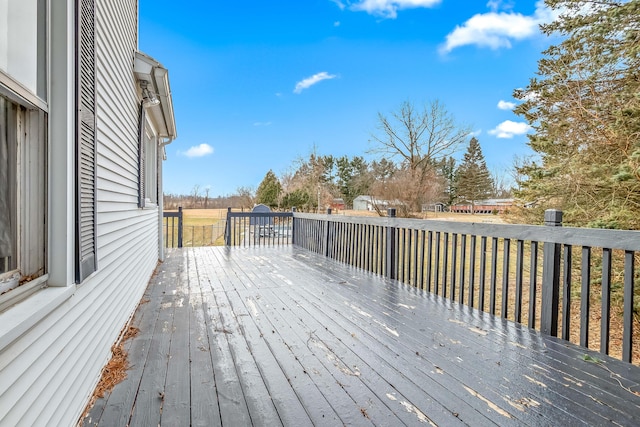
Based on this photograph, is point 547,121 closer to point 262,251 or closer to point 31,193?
point 262,251

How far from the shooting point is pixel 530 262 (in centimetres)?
294

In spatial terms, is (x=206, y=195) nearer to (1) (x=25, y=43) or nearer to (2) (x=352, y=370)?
(2) (x=352, y=370)

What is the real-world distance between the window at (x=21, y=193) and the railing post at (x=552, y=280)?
3.12m

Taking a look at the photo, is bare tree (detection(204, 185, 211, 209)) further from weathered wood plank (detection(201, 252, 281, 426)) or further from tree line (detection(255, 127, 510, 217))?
weathered wood plank (detection(201, 252, 281, 426))

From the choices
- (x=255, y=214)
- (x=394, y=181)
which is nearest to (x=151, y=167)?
(x=255, y=214)

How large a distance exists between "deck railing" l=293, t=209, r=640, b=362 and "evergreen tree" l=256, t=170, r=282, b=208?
13019 mm

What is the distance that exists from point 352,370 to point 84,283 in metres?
1.55

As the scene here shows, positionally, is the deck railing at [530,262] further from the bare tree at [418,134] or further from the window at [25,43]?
the bare tree at [418,134]

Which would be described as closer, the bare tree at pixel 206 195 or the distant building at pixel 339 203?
the bare tree at pixel 206 195

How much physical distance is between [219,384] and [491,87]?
20.2 m

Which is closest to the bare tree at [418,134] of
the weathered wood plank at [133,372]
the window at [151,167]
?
the window at [151,167]

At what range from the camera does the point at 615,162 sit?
4.52m

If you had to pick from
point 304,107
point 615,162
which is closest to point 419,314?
point 615,162

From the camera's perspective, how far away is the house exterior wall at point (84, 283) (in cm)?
111
